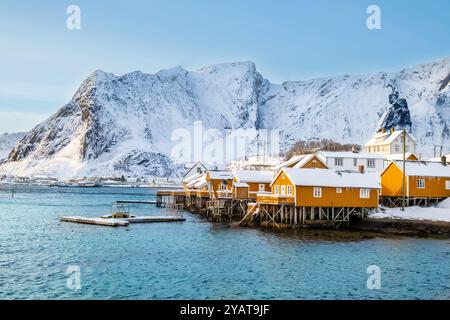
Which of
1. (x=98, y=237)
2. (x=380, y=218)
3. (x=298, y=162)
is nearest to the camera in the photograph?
(x=98, y=237)

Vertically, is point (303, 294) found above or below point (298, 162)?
below

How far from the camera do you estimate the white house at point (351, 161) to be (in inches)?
3066

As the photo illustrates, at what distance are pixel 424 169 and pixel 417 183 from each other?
2672 millimetres

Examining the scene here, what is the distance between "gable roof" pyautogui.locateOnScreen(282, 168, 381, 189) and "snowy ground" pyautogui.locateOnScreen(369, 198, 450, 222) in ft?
9.99

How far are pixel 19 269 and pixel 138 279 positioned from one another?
26.7ft

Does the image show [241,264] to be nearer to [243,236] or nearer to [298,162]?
[243,236]

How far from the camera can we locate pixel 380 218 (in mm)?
54781

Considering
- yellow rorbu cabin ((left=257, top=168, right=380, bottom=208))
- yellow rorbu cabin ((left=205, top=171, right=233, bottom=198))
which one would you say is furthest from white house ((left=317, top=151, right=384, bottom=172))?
yellow rorbu cabin ((left=257, top=168, right=380, bottom=208))

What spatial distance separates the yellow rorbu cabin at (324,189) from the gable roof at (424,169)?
5.86 metres

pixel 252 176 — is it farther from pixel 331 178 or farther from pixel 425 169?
pixel 425 169

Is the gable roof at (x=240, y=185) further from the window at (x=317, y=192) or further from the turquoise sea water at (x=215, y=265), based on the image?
the turquoise sea water at (x=215, y=265)

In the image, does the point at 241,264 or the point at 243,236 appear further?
the point at 243,236

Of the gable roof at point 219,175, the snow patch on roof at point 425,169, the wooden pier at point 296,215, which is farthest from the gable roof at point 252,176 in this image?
the snow patch on roof at point 425,169
